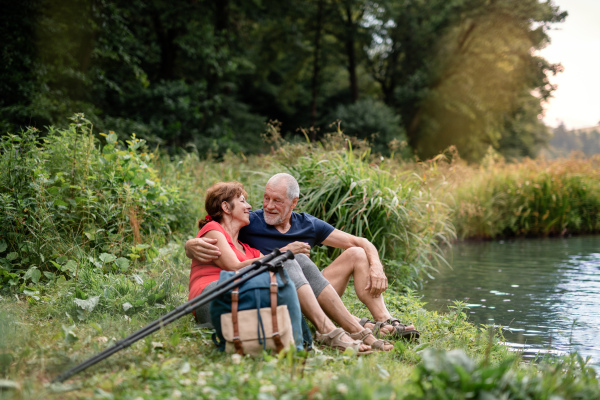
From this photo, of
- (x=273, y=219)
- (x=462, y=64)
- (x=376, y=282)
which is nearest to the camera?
(x=376, y=282)

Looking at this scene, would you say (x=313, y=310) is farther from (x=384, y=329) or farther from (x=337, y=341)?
(x=384, y=329)

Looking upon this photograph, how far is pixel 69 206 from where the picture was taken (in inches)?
202

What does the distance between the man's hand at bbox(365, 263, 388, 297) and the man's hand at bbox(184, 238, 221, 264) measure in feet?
3.91

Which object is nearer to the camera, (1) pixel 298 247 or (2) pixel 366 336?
(2) pixel 366 336

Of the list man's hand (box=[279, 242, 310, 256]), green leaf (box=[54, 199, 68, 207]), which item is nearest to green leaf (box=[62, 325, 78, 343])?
man's hand (box=[279, 242, 310, 256])

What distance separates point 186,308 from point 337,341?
1.04 m

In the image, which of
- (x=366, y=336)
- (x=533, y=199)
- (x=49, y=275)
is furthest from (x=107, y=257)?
(x=533, y=199)

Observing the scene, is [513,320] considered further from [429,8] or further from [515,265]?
[429,8]

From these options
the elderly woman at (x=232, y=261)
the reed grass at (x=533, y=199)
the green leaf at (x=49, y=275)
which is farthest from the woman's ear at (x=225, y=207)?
the reed grass at (x=533, y=199)

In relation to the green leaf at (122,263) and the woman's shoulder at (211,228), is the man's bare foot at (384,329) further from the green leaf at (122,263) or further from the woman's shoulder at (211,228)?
the green leaf at (122,263)

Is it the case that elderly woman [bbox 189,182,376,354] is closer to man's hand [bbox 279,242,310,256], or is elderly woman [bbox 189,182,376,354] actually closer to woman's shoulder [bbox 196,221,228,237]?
woman's shoulder [bbox 196,221,228,237]

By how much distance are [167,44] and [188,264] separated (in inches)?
541

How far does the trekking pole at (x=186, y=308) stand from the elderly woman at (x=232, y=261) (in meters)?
0.29

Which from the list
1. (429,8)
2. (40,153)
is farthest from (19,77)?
(429,8)
